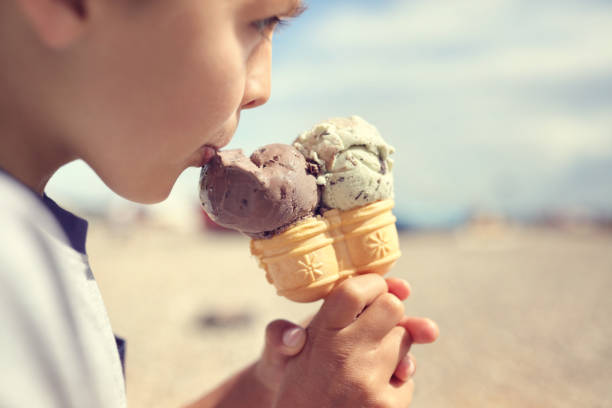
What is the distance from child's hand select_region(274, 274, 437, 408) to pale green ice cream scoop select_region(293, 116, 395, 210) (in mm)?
224

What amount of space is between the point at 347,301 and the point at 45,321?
721 millimetres

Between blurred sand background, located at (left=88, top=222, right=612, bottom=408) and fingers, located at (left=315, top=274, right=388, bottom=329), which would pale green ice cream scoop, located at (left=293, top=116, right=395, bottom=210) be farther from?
blurred sand background, located at (left=88, top=222, right=612, bottom=408)

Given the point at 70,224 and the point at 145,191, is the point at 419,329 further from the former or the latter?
the point at 70,224

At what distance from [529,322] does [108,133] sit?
18.5 ft

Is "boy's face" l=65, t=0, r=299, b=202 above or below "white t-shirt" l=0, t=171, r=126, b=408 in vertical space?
above

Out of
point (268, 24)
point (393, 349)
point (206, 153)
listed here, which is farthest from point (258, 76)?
point (393, 349)

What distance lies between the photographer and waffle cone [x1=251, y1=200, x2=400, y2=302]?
1.36 metres

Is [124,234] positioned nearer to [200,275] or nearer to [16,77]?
[200,275]

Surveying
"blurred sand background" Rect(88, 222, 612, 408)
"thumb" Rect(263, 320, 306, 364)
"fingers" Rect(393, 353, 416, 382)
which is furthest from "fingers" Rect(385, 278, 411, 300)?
"blurred sand background" Rect(88, 222, 612, 408)

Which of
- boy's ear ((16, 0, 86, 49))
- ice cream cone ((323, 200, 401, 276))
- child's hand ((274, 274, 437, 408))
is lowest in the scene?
child's hand ((274, 274, 437, 408))

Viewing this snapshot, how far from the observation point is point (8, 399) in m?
0.80

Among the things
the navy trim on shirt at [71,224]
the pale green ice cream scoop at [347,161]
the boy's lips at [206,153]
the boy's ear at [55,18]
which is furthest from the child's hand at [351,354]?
the boy's ear at [55,18]

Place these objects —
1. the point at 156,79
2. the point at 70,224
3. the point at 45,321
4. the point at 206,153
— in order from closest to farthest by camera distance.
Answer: the point at 45,321
the point at 156,79
the point at 70,224
the point at 206,153

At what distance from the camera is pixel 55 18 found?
90 centimetres
